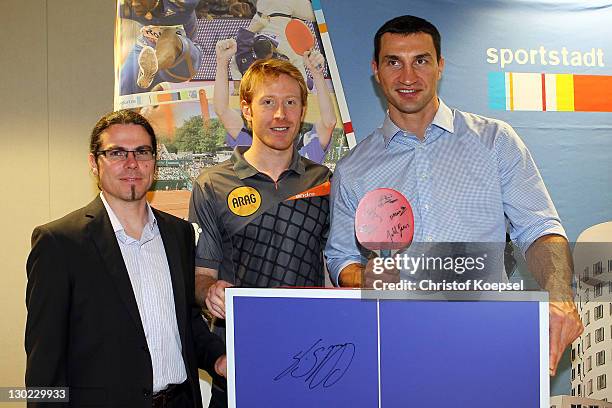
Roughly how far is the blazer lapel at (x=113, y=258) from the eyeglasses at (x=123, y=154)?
0.72 ft

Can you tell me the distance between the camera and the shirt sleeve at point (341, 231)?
8.32 ft

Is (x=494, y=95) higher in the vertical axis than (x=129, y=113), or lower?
higher

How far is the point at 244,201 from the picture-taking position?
2.88 m

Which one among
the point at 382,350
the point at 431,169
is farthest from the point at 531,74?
the point at 382,350

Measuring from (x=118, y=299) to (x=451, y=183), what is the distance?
1290 millimetres

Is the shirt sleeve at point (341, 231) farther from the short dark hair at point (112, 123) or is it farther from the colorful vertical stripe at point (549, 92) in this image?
the colorful vertical stripe at point (549, 92)

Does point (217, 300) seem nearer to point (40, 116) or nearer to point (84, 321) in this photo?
point (84, 321)

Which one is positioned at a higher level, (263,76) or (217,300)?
(263,76)

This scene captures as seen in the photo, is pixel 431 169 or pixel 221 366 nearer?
pixel 221 366

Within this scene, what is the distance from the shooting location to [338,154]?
145 inches

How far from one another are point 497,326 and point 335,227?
102 cm

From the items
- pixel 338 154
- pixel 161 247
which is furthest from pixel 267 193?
pixel 338 154

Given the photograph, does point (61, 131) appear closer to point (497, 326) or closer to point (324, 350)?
point (324, 350)
